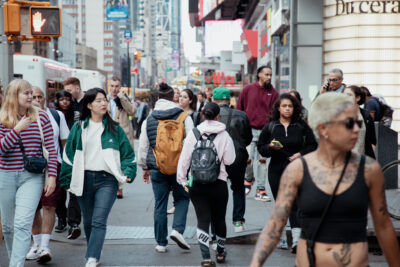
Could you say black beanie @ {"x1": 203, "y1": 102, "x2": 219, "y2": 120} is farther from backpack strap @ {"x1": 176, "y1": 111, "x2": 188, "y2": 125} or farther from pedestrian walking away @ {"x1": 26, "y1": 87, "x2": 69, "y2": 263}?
pedestrian walking away @ {"x1": 26, "y1": 87, "x2": 69, "y2": 263}

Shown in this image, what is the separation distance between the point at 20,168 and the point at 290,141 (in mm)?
3001

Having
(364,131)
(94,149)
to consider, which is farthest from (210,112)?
(364,131)

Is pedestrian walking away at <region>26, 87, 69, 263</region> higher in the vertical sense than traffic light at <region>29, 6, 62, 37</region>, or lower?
lower

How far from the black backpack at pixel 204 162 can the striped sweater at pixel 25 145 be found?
141cm

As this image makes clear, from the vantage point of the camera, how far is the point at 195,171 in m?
6.35

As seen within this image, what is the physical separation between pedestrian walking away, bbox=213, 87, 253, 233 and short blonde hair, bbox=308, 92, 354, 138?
178 inches

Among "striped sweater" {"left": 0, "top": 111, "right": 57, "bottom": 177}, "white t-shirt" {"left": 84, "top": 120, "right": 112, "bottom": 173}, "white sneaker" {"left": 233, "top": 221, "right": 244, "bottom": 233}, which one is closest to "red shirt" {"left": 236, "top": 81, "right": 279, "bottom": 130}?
"white sneaker" {"left": 233, "top": 221, "right": 244, "bottom": 233}

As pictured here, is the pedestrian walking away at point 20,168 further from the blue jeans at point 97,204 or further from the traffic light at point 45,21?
the traffic light at point 45,21

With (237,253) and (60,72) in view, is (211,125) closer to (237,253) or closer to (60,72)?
(237,253)

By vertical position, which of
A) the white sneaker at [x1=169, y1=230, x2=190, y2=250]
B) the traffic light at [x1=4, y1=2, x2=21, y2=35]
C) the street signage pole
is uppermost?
the traffic light at [x1=4, y1=2, x2=21, y2=35]

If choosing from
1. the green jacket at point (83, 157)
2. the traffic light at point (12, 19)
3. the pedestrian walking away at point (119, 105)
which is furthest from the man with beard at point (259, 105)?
the green jacket at point (83, 157)

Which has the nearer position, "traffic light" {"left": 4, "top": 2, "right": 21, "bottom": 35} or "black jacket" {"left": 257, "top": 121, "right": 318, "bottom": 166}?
"black jacket" {"left": 257, "top": 121, "right": 318, "bottom": 166}

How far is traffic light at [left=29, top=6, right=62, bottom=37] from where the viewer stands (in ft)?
35.6

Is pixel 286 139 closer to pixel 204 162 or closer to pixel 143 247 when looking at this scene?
pixel 204 162
